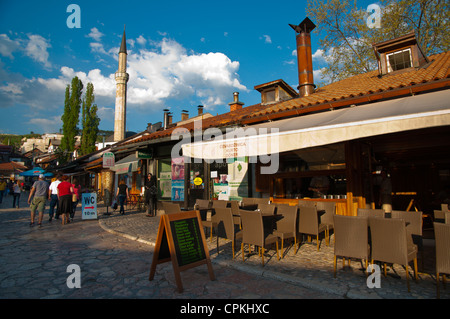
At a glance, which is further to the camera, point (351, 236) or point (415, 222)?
point (415, 222)

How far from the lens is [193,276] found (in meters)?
4.02

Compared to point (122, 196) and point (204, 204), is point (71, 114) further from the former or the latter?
point (204, 204)

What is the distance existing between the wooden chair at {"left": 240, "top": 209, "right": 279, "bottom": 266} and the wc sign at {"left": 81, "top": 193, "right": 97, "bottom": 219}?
8006 millimetres

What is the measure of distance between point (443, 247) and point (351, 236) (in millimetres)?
1050

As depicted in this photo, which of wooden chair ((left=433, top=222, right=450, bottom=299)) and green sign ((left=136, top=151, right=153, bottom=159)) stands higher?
green sign ((left=136, top=151, right=153, bottom=159))

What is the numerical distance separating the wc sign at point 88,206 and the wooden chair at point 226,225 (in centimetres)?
725

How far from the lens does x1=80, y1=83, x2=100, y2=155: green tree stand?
30.7 meters

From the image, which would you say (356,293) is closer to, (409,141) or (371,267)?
(371,267)

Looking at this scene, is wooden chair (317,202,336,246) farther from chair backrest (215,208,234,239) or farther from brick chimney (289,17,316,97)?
brick chimney (289,17,316,97)

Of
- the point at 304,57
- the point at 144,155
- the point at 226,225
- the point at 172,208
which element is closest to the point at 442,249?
the point at 226,225

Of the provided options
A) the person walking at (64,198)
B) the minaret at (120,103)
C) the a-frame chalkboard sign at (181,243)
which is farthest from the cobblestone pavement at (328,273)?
the minaret at (120,103)

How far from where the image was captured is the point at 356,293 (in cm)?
324

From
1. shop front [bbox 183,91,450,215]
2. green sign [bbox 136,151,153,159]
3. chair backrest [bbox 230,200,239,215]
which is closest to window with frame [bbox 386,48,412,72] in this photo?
shop front [bbox 183,91,450,215]

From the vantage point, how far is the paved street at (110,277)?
336 centimetres
